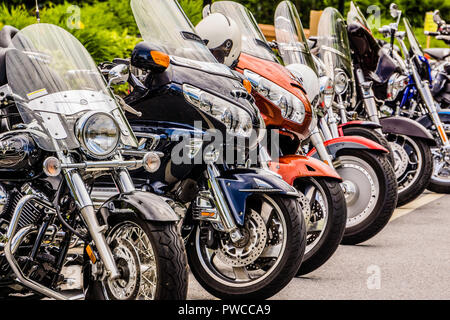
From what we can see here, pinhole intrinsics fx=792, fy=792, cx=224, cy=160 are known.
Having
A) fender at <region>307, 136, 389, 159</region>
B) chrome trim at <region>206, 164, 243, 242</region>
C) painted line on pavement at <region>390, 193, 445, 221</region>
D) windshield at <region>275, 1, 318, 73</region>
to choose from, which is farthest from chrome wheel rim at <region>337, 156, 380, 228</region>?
chrome trim at <region>206, 164, 243, 242</region>

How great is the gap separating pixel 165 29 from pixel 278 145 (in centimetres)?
101

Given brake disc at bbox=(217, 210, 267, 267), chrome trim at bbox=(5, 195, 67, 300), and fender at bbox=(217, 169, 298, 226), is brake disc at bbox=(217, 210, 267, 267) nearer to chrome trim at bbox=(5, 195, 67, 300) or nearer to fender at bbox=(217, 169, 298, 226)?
fender at bbox=(217, 169, 298, 226)

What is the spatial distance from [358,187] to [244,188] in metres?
2.08

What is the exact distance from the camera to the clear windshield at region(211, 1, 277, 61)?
5.36m

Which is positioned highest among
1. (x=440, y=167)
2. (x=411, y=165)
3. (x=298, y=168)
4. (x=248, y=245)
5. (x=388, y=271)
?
(x=298, y=168)

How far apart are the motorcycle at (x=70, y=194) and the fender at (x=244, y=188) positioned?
0.54 metres

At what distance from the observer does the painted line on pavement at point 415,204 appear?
7588mm

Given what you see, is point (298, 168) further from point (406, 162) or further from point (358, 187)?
point (406, 162)

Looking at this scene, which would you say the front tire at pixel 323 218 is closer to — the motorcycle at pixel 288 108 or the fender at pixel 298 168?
the fender at pixel 298 168

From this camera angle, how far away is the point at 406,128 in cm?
746

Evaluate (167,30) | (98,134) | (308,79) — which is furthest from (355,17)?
(98,134)

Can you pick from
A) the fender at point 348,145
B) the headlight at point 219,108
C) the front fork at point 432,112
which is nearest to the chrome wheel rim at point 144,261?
the headlight at point 219,108

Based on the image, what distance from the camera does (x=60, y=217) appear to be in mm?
3611

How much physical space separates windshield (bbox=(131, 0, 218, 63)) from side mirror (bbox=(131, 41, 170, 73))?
0.33 meters
